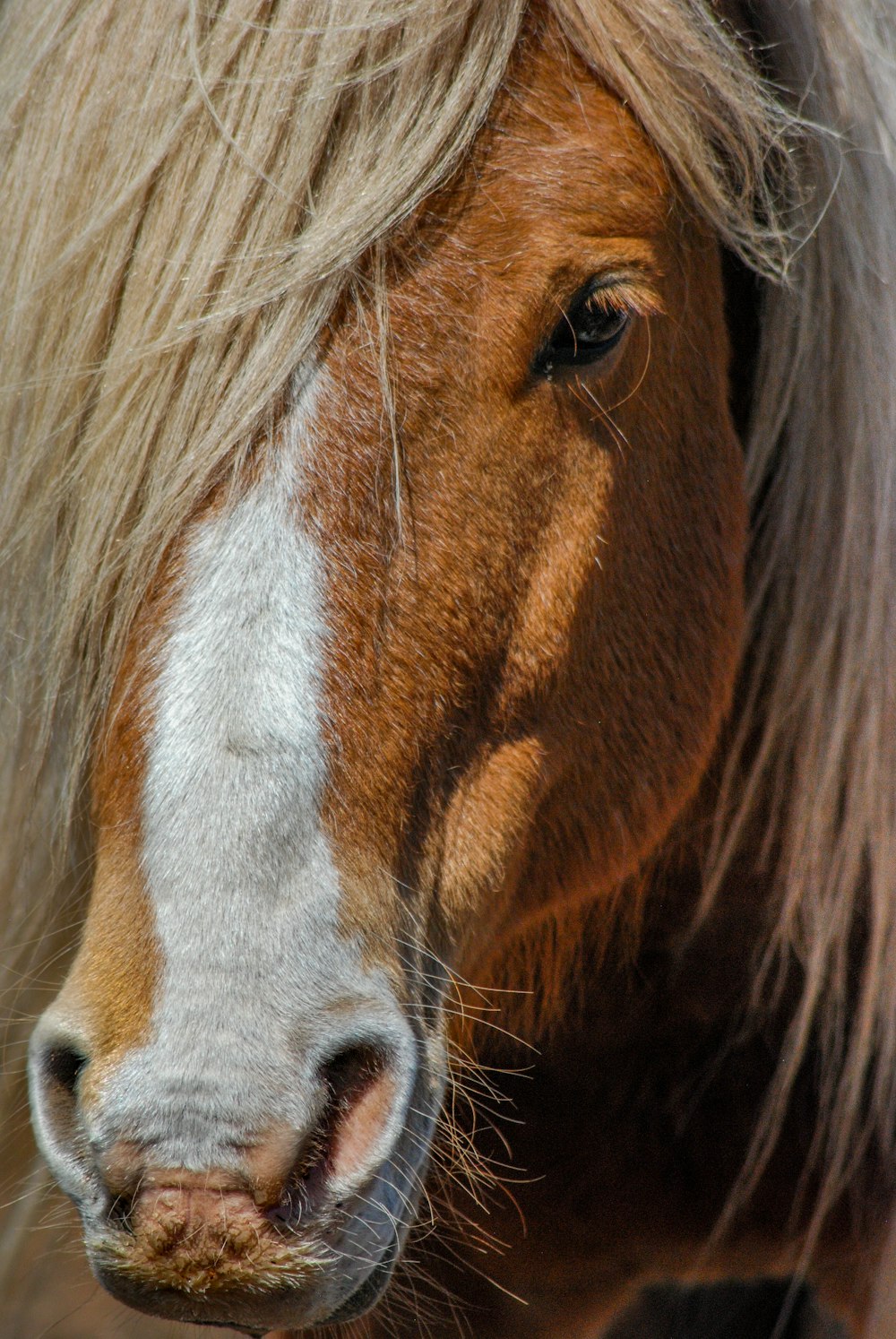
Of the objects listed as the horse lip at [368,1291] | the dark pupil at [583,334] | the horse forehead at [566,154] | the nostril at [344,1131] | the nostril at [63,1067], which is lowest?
the horse lip at [368,1291]

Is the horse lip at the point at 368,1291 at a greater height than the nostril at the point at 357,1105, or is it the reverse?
the nostril at the point at 357,1105

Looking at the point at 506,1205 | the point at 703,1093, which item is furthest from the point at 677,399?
the point at 506,1205

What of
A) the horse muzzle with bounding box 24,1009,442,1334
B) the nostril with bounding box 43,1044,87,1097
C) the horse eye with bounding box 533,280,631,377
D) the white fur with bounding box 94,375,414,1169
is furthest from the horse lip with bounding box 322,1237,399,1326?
the horse eye with bounding box 533,280,631,377

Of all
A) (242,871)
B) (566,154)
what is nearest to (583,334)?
(566,154)

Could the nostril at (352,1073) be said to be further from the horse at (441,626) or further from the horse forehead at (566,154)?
the horse forehead at (566,154)

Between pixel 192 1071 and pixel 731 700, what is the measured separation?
0.68 m

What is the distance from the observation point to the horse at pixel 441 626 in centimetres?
74

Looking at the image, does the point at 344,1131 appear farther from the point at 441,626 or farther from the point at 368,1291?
the point at 441,626

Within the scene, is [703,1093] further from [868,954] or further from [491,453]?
[491,453]

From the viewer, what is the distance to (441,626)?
2.84 ft

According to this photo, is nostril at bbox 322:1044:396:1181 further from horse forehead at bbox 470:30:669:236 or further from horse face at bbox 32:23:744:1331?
horse forehead at bbox 470:30:669:236

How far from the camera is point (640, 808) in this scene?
3.56 feet

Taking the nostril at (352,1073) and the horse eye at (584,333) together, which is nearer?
the nostril at (352,1073)

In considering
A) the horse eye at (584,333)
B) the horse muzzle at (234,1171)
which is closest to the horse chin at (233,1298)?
the horse muzzle at (234,1171)
